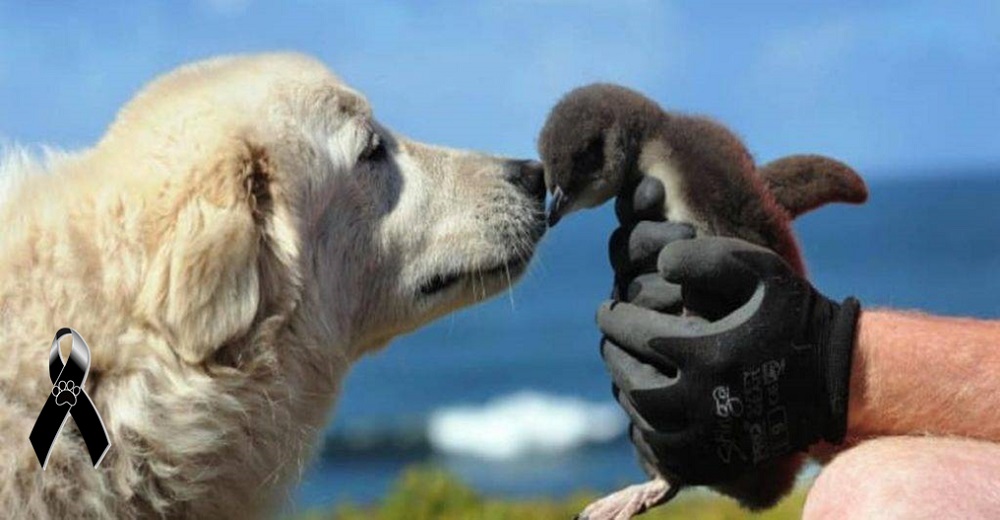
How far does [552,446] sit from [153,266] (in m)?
22.1

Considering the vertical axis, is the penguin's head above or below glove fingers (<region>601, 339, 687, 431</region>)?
above

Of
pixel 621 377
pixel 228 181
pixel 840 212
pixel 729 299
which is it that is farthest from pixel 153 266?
pixel 840 212

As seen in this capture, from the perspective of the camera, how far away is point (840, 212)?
45906 millimetres

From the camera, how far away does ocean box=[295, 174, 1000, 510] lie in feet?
75.6

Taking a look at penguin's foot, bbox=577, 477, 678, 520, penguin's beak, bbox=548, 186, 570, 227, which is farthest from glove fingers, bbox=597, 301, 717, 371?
penguin's beak, bbox=548, 186, 570, 227

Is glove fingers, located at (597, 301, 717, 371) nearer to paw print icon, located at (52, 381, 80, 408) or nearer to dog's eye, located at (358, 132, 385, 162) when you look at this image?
dog's eye, located at (358, 132, 385, 162)

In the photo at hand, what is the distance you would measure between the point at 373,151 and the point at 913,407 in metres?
1.70

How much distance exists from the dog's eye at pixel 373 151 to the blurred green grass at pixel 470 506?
1988 millimetres

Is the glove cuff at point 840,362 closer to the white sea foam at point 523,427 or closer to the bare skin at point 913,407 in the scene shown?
the bare skin at point 913,407

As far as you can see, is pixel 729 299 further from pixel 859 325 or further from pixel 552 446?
pixel 552 446

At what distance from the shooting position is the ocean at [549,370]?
75.6 feet

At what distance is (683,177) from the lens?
11.5 ft

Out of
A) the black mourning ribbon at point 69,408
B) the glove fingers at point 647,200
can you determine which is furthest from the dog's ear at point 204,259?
the glove fingers at point 647,200

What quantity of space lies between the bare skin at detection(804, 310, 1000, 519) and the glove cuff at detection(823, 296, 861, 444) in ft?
0.10
